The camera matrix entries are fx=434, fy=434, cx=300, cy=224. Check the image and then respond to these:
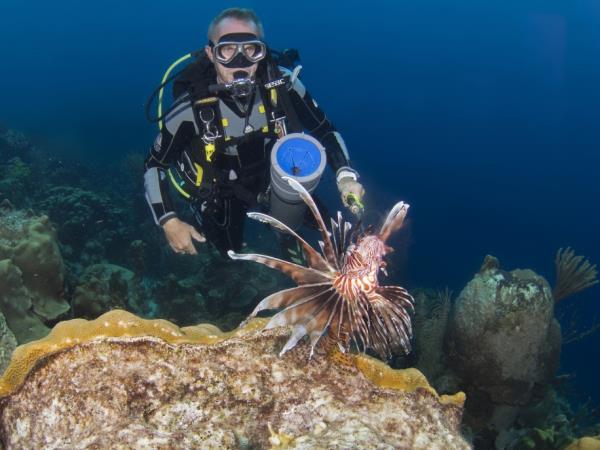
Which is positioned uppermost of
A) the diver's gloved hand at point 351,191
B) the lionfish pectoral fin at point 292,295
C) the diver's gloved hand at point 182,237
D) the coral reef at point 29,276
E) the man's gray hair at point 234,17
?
the man's gray hair at point 234,17

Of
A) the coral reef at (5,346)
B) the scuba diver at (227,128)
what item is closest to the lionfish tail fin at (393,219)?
the scuba diver at (227,128)

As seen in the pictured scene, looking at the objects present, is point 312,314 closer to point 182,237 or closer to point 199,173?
point 182,237

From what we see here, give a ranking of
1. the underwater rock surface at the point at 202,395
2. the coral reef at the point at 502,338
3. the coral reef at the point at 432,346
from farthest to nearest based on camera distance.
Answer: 1. the coral reef at the point at 432,346
2. the coral reef at the point at 502,338
3. the underwater rock surface at the point at 202,395

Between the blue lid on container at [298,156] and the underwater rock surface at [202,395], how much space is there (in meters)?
1.67

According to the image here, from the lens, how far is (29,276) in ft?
15.0

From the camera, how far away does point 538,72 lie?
73312 mm

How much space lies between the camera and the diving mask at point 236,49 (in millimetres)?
4203

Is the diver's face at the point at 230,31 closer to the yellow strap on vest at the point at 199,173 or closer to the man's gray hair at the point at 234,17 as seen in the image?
the man's gray hair at the point at 234,17

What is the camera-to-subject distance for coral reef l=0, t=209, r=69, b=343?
13.3 ft

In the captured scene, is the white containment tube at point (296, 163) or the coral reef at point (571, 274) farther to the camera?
the coral reef at point (571, 274)

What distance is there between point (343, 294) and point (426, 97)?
69.5 meters

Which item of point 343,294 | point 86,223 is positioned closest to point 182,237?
point 343,294

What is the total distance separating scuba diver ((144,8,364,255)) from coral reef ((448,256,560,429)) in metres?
2.08

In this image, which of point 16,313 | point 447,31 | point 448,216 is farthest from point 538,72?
point 16,313
